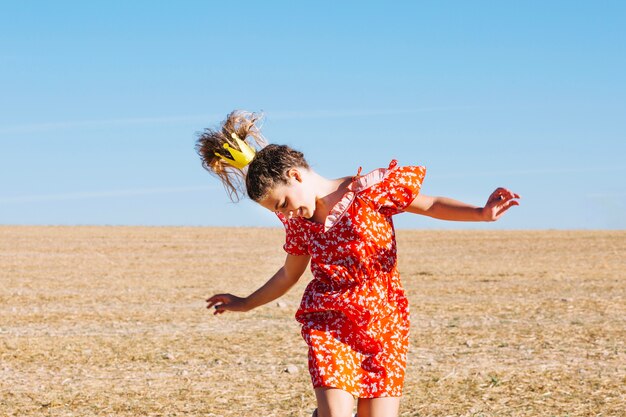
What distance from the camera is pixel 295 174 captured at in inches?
159

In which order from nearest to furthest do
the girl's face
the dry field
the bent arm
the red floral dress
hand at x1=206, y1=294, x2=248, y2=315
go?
the girl's face < the red floral dress < the bent arm < hand at x1=206, y1=294, x2=248, y2=315 < the dry field

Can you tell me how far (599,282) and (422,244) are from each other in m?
12.4

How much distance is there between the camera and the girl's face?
4.03 meters

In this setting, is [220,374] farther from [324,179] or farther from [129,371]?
[324,179]

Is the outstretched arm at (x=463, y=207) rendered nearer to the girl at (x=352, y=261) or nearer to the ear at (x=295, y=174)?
the girl at (x=352, y=261)

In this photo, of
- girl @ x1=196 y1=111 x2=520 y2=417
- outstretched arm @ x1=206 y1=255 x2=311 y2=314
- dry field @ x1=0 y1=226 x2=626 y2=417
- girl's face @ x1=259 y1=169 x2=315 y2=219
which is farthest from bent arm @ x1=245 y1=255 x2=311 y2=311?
dry field @ x1=0 y1=226 x2=626 y2=417

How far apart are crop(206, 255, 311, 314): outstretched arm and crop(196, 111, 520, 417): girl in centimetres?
23


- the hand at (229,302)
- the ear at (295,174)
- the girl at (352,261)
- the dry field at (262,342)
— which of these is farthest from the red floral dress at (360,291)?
the dry field at (262,342)

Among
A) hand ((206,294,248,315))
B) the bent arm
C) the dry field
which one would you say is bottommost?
the dry field

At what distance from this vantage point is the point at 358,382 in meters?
4.18

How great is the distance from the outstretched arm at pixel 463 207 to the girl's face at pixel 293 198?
49 centimetres

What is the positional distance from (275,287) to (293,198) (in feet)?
2.42

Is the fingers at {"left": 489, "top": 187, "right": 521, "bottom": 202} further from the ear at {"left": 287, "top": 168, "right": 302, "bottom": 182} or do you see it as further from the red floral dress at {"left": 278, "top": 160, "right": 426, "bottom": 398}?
the ear at {"left": 287, "top": 168, "right": 302, "bottom": 182}

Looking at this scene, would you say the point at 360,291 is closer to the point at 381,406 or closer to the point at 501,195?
the point at 381,406
